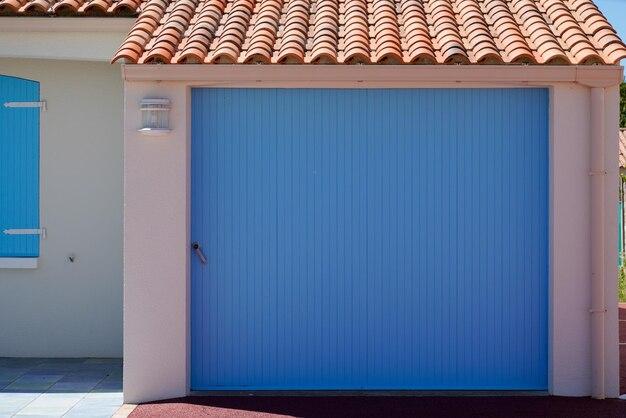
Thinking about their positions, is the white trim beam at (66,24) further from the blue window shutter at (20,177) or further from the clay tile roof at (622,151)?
the clay tile roof at (622,151)

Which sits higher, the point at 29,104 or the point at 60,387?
the point at 29,104

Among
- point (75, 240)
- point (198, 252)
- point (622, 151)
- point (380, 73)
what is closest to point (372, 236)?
point (380, 73)

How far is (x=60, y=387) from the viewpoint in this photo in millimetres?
9836

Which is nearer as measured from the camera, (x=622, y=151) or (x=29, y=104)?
(x=29, y=104)

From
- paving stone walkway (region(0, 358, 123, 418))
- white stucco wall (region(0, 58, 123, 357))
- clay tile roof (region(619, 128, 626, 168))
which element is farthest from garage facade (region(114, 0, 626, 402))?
clay tile roof (region(619, 128, 626, 168))

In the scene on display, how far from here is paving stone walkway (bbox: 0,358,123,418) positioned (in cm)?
891

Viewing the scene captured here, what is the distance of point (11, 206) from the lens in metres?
11.4

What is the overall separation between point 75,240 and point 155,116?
2793 mm

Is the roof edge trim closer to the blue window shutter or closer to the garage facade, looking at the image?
the garage facade

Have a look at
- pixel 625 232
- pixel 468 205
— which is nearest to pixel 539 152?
pixel 468 205

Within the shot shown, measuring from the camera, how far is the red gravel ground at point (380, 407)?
Answer: 865 cm

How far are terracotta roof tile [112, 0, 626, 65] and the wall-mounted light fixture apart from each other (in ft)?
1.24

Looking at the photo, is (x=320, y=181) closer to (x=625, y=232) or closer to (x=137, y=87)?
(x=137, y=87)

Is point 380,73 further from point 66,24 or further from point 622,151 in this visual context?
point 622,151
